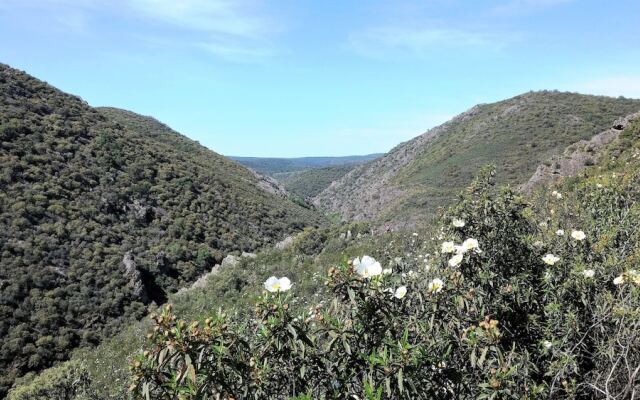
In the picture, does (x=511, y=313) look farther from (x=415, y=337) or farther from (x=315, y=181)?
(x=315, y=181)

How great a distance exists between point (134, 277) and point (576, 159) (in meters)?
21.4

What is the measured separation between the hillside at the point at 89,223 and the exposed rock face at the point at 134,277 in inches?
2.4

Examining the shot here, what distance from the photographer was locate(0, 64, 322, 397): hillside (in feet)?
61.9

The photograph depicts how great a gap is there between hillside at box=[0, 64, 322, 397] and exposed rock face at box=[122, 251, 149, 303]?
0.20 feet

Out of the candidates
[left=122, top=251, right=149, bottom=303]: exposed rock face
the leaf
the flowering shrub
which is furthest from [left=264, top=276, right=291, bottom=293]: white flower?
[left=122, top=251, right=149, bottom=303]: exposed rock face

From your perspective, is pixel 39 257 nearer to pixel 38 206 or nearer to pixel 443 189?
pixel 38 206

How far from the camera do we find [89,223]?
25.4 metres

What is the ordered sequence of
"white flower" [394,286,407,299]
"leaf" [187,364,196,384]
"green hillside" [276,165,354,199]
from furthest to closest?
"green hillside" [276,165,354,199] < "white flower" [394,286,407,299] < "leaf" [187,364,196,384]

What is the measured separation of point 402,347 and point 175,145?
60.6 meters

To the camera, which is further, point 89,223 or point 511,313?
point 89,223

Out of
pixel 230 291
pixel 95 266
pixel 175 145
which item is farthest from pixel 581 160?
pixel 175 145

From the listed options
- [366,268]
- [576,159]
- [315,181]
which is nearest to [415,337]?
[366,268]

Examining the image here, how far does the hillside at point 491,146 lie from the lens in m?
41.8

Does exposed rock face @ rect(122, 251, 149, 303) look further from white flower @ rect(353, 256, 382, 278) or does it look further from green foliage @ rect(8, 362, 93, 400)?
white flower @ rect(353, 256, 382, 278)
